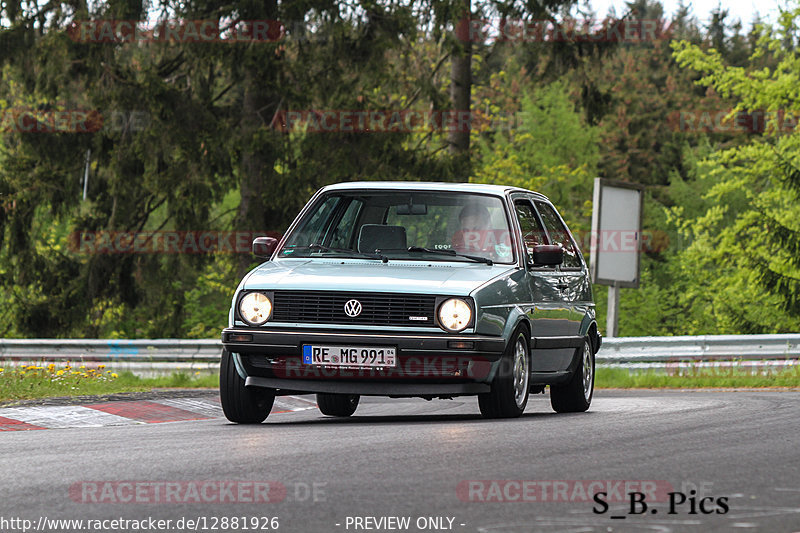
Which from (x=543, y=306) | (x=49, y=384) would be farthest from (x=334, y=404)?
(x=49, y=384)

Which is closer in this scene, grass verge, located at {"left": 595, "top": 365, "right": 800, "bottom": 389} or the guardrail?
grass verge, located at {"left": 595, "top": 365, "right": 800, "bottom": 389}

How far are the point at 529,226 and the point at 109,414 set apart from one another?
3879mm

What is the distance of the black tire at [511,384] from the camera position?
995 centimetres

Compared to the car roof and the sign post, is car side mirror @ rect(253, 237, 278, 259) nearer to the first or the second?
the car roof

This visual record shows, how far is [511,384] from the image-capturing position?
395 inches

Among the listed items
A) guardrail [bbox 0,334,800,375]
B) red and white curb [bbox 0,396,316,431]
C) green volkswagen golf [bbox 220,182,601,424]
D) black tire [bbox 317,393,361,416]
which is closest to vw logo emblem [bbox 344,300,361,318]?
green volkswagen golf [bbox 220,182,601,424]

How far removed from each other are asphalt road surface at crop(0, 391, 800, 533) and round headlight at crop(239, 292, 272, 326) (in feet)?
2.60

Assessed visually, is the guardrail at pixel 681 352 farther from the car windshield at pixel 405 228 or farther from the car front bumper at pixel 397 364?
the car front bumper at pixel 397 364

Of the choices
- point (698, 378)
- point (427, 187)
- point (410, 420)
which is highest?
point (427, 187)

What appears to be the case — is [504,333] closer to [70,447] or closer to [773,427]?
[773,427]

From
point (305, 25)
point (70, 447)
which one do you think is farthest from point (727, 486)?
point (305, 25)

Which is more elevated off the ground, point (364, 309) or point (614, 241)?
point (364, 309)

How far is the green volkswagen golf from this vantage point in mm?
9625

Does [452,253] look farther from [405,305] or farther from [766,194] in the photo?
[766,194]
